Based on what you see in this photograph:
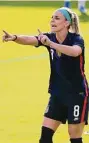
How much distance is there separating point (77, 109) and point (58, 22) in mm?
1085

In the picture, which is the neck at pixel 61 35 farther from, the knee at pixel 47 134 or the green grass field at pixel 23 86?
the green grass field at pixel 23 86

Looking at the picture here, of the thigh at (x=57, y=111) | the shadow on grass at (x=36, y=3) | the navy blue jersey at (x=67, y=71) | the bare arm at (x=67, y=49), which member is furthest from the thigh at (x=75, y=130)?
the shadow on grass at (x=36, y=3)

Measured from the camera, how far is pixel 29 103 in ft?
41.4

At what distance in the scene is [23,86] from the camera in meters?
14.1

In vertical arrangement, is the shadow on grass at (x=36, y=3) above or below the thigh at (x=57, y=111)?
below

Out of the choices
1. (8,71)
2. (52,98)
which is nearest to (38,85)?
(8,71)

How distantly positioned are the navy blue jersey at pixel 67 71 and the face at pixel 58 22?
0.14m

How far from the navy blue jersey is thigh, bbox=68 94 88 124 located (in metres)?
0.09

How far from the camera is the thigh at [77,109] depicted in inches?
323

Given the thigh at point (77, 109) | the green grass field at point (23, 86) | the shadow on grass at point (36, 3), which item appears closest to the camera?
the thigh at point (77, 109)

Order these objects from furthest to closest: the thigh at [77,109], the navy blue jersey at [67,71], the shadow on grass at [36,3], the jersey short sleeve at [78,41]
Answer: the shadow on grass at [36,3] → the thigh at [77,109] → the navy blue jersey at [67,71] → the jersey short sleeve at [78,41]

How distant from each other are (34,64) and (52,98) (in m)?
8.19

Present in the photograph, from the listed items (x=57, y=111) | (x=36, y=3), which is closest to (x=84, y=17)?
(x=36, y=3)

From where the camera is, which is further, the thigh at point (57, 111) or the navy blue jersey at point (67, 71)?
the thigh at point (57, 111)
